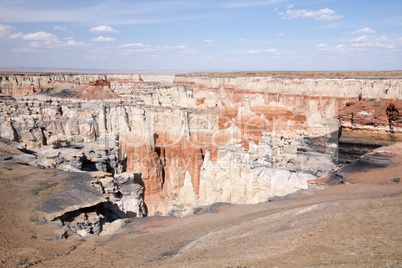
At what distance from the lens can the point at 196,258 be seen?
239 inches

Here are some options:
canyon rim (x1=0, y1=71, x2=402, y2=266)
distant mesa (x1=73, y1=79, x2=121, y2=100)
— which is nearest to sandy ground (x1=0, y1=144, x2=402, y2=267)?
canyon rim (x1=0, y1=71, x2=402, y2=266)

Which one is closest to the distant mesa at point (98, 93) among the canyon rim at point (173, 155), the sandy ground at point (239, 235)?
the canyon rim at point (173, 155)

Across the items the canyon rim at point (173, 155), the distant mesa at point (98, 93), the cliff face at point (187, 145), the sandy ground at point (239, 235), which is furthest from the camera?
the distant mesa at point (98, 93)

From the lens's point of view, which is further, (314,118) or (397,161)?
(314,118)

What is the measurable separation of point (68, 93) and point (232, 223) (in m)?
47.4

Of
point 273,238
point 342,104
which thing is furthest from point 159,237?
point 342,104

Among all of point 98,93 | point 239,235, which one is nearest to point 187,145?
point 239,235

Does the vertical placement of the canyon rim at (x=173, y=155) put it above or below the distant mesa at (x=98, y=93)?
below

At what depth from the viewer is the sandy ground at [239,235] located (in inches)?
203

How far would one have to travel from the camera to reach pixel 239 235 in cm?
724

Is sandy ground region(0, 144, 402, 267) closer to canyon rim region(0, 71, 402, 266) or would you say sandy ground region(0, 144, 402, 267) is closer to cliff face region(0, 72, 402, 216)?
canyon rim region(0, 71, 402, 266)

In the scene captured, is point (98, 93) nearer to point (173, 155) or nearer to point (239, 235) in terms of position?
point (173, 155)

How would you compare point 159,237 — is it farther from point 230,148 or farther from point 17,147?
point 17,147

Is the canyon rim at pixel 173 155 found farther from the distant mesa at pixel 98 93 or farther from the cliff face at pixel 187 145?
the distant mesa at pixel 98 93
